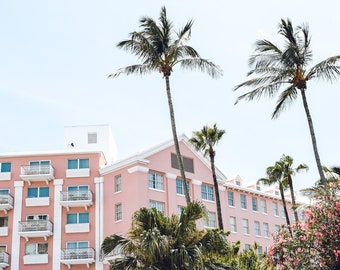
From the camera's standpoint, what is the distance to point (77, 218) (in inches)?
1903

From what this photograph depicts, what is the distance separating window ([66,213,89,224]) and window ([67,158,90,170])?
4.35 meters

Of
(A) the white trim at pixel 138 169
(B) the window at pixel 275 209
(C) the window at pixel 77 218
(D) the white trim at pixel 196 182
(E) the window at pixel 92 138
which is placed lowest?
(C) the window at pixel 77 218

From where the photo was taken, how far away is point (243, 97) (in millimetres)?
30984

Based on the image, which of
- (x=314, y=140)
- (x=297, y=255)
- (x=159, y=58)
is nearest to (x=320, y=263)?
(x=297, y=255)

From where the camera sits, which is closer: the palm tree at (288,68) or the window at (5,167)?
the palm tree at (288,68)

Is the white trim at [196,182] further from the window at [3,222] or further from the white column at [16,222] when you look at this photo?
the window at [3,222]

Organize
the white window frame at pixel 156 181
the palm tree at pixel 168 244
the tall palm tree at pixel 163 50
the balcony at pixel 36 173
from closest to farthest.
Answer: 1. the palm tree at pixel 168 244
2. the tall palm tree at pixel 163 50
3. the white window frame at pixel 156 181
4. the balcony at pixel 36 173

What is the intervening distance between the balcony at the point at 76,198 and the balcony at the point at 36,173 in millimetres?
2198

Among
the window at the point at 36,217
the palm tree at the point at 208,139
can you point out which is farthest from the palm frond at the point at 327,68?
the window at the point at 36,217

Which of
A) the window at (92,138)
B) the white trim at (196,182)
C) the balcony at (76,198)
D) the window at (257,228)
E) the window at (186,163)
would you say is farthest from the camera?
the window at (257,228)

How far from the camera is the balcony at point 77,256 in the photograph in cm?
4588

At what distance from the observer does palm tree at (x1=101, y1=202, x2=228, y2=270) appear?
72.4 ft

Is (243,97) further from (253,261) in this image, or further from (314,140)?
(253,261)

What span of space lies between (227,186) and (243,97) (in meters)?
26.1
